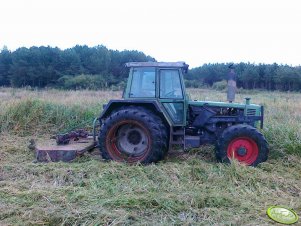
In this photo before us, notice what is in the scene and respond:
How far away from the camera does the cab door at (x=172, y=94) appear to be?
20.0 ft

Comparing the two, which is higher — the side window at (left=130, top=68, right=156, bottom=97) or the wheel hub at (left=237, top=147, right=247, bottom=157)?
the side window at (left=130, top=68, right=156, bottom=97)

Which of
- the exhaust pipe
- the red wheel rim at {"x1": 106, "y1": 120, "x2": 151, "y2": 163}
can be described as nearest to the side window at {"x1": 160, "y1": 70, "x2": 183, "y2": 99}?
the red wheel rim at {"x1": 106, "y1": 120, "x2": 151, "y2": 163}

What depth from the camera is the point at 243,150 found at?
5793mm

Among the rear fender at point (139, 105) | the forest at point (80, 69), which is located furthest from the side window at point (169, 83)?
the forest at point (80, 69)

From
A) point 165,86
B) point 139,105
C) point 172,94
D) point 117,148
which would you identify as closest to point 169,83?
point 165,86

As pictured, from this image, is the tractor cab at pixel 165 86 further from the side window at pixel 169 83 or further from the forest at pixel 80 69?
the forest at pixel 80 69

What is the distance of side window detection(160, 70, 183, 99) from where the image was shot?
20.0 ft

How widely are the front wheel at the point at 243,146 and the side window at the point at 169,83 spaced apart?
3.68ft

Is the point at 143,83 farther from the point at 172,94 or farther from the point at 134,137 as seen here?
the point at 134,137

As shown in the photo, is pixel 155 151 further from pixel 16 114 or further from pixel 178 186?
pixel 16 114

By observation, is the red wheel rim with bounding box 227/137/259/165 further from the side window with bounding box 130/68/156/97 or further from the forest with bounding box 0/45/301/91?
the forest with bounding box 0/45/301/91

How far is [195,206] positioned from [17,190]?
7.66 feet

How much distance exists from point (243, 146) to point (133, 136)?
196 centimetres

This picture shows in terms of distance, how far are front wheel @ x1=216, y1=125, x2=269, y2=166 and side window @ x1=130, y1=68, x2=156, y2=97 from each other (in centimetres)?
151
